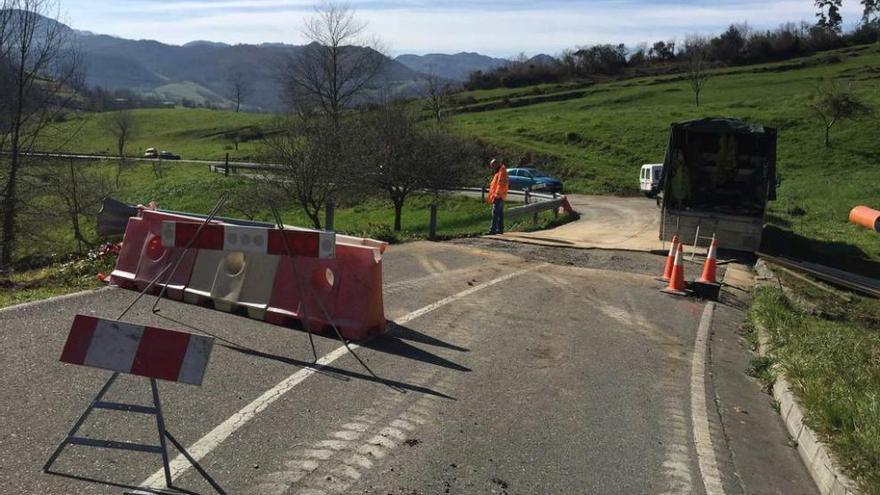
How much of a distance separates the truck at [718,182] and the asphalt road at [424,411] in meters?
8.20

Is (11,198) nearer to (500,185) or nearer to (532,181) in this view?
(500,185)

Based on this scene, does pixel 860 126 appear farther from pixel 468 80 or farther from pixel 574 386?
pixel 468 80

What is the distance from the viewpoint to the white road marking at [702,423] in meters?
4.96

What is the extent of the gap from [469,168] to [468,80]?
6660cm

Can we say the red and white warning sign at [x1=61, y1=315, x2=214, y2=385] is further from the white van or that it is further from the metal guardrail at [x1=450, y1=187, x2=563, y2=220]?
the white van

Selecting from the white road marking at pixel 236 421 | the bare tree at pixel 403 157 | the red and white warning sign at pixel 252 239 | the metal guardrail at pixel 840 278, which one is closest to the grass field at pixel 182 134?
the bare tree at pixel 403 157

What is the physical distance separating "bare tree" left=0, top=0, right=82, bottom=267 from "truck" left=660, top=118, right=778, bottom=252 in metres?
19.5

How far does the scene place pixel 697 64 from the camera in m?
71.9

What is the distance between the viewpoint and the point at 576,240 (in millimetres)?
18297

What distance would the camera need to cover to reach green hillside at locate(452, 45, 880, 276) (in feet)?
83.0

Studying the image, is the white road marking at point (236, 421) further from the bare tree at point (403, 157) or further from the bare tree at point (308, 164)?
A: the bare tree at point (403, 157)

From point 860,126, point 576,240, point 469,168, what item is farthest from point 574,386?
point 860,126

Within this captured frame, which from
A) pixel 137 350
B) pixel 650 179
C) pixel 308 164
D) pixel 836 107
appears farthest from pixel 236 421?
pixel 836 107

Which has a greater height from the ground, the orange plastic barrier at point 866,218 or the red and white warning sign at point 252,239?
the red and white warning sign at point 252,239
